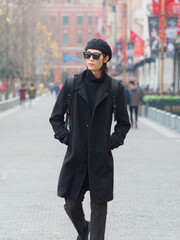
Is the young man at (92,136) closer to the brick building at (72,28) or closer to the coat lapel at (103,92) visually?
the coat lapel at (103,92)

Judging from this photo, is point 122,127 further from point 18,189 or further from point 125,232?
point 18,189

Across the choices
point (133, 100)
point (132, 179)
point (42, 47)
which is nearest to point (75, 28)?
point (42, 47)

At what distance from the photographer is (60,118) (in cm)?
566

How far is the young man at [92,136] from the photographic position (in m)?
5.48

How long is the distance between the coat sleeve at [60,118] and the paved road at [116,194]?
5.34ft

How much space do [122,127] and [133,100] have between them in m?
19.1

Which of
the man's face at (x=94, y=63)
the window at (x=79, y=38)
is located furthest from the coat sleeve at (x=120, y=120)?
the window at (x=79, y=38)

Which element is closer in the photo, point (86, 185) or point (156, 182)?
point (86, 185)

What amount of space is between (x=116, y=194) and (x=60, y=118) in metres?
4.14

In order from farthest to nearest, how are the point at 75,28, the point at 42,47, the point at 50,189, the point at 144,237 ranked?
1. the point at 75,28
2. the point at 42,47
3. the point at 50,189
4. the point at 144,237

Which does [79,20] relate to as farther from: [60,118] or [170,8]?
[60,118]

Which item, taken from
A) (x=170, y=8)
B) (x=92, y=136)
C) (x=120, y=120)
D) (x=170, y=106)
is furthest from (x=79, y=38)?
(x=92, y=136)

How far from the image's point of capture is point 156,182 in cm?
1084

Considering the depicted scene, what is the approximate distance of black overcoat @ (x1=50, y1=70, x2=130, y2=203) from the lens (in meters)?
5.48
